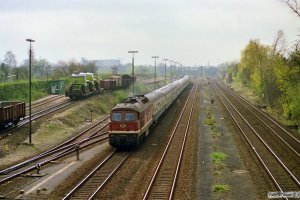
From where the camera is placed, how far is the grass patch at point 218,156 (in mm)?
26647

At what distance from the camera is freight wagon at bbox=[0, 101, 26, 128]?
3388cm

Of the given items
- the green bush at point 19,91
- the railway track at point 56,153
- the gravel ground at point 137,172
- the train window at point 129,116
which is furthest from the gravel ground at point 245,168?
the green bush at point 19,91

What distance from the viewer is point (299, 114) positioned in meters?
41.3

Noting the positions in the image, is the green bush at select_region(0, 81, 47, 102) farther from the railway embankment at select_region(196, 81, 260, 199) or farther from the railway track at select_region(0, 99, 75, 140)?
the railway embankment at select_region(196, 81, 260, 199)

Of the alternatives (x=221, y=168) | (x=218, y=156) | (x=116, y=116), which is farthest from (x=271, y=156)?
(x=116, y=116)

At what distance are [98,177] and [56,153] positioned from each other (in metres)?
7.44

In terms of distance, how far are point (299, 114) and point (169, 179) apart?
23.8 m

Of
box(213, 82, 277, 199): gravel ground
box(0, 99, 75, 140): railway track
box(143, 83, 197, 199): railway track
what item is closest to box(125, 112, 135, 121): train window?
box(143, 83, 197, 199): railway track

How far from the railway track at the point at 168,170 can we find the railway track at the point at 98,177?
237 centimetres

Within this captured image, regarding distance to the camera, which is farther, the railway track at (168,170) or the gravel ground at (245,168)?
the gravel ground at (245,168)

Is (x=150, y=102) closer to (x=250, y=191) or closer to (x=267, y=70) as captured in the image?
(x=250, y=191)

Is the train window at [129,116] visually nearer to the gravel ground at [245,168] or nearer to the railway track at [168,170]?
the railway track at [168,170]

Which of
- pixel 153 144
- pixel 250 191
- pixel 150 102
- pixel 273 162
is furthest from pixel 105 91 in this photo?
pixel 250 191

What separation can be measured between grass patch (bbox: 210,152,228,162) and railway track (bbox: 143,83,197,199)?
207cm
